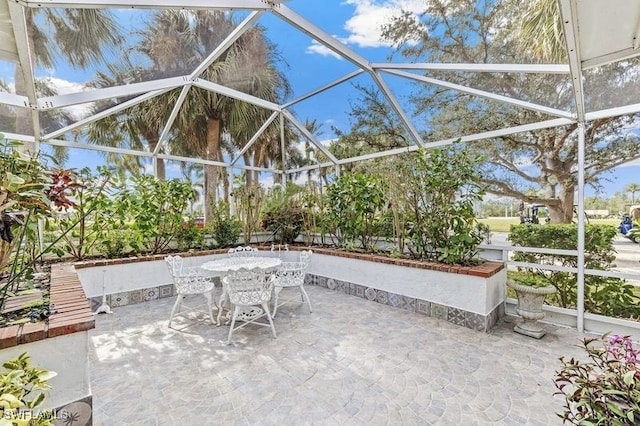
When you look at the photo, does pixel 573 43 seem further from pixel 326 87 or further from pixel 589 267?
pixel 326 87

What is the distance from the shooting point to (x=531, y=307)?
388 centimetres

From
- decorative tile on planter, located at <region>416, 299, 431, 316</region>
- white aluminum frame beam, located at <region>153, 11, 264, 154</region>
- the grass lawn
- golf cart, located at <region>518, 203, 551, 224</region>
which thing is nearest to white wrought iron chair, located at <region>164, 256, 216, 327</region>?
white aluminum frame beam, located at <region>153, 11, 264, 154</region>

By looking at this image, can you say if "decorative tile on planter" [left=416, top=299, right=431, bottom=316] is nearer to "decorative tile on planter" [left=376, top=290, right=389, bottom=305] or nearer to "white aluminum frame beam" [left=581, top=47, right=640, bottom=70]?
"decorative tile on planter" [left=376, top=290, right=389, bottom=305]

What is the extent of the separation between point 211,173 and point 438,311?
19.5ft

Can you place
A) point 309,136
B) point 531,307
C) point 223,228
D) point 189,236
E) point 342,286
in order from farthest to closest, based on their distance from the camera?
point 309,136 → point 223,228 → point 189,236 → point 342,286 → point 531,307

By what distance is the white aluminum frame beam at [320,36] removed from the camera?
3484 millimetres

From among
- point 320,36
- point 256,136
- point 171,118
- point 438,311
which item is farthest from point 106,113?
point 438,311

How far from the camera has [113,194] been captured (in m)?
5.40

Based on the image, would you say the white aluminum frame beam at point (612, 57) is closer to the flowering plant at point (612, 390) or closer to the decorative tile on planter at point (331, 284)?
the flowering plant at point (612, 390)

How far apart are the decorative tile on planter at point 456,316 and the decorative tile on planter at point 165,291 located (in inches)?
197

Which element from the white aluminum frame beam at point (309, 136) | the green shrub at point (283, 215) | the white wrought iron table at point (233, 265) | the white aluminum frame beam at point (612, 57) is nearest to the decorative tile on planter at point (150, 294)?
the white wrought iron table at point (233, 265)

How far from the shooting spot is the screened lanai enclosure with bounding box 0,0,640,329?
3.12 meters

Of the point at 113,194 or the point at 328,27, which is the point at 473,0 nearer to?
the point at 328,27

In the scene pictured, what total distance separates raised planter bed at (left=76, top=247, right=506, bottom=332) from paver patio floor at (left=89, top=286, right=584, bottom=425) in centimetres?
26
